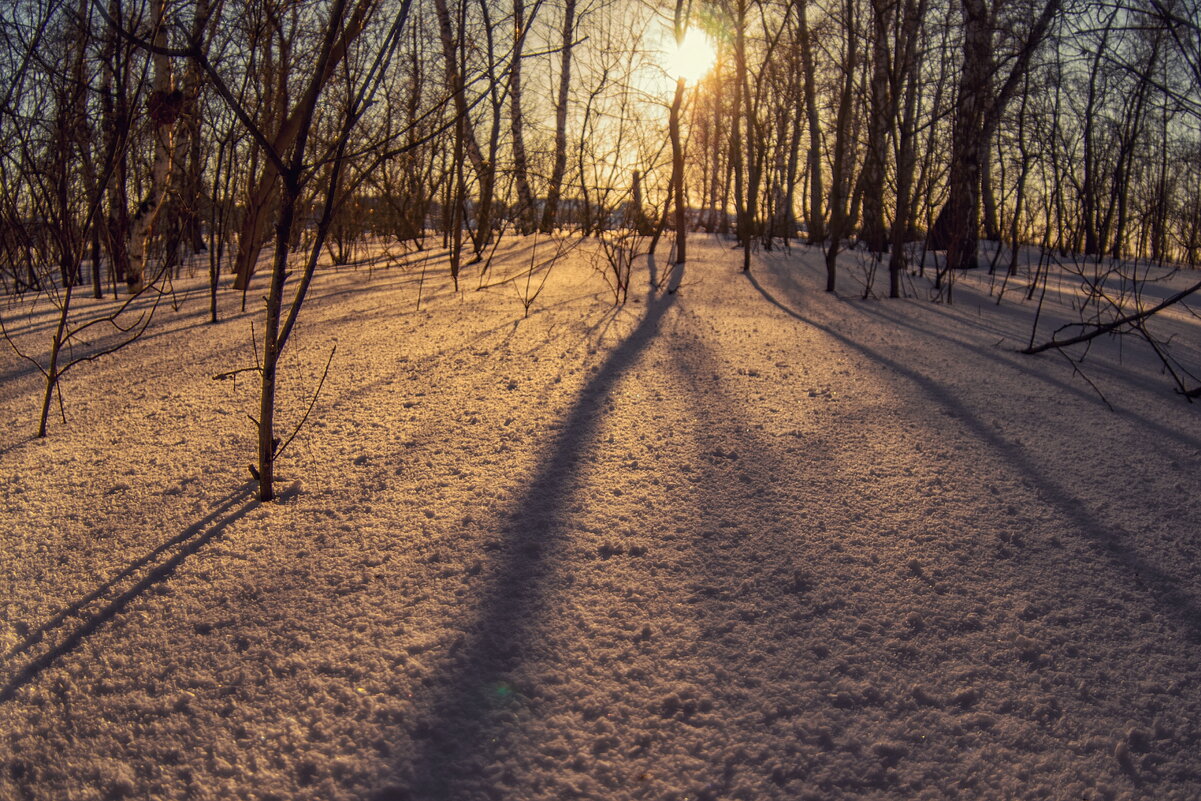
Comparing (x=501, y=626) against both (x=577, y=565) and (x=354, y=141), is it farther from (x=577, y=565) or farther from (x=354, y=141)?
(x=354, y=141)

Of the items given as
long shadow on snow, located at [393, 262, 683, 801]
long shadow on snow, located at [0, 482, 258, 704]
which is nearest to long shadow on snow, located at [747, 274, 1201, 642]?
long shadow on snow, located at [393, 262, 683, 801]

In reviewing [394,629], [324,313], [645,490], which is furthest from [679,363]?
[324,313]

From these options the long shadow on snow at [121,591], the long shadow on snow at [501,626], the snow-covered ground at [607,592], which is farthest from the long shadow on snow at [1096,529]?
the long shadow on snow at [121,591]

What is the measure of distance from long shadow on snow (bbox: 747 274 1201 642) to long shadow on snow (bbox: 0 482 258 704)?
1752mm

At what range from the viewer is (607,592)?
113 centimetres

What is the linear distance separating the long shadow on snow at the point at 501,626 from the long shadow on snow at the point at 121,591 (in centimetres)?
60

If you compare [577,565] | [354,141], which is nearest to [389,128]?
[354,141]

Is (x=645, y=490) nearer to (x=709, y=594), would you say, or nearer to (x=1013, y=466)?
(x=709, y=594)

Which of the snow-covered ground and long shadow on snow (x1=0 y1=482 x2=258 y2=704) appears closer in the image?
the snow-covered ground

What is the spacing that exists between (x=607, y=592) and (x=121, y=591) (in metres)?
0.85

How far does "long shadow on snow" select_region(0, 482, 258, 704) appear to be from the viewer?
976 millimetres

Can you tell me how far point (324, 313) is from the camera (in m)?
3.55

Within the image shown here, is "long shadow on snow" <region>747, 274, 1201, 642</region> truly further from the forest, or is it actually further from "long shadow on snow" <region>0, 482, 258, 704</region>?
"long shadow on snow" <region>0, 482, 258, 704</region>

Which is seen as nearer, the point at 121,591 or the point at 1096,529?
the point at 121,591
